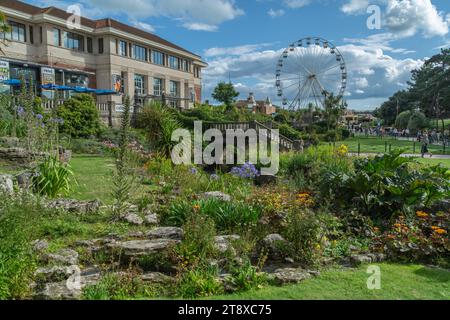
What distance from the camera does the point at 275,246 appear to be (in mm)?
5824

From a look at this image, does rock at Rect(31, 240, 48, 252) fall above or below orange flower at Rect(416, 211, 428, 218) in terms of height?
below

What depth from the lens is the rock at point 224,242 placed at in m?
5.43

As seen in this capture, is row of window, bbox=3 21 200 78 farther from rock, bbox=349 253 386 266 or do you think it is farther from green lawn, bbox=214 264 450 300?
green lawn, bbox=214 264 450 300

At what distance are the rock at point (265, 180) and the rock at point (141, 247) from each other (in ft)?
20.9

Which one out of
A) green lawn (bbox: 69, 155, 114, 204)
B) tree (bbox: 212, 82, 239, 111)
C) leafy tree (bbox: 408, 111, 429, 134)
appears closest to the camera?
green lawn (bbox: 69, 155, 114, 204)

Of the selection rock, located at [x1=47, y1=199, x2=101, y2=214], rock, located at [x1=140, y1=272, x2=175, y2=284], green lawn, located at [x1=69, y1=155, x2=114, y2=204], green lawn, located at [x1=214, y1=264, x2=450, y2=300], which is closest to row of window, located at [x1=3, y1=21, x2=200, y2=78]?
green lawn, located at [x1=69, y1=155, x2=114, y2=204]

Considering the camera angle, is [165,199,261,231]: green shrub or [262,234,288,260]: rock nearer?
[262,234,288,260]: rock

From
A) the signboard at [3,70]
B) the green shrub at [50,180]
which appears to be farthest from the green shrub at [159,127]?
the signboard at [3,70]

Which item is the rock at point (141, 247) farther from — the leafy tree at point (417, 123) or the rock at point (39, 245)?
the leafy tree at point (417, 123)

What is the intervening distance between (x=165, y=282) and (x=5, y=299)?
167 centimetres

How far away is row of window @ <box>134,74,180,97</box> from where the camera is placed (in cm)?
5041

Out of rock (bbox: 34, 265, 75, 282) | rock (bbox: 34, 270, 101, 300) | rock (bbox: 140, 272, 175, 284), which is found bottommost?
rock (bbox: 140, 272, 175, 284)

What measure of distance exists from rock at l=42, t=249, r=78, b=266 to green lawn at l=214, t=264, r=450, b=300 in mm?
2004

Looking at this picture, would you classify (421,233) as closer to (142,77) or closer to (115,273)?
(115,273)
